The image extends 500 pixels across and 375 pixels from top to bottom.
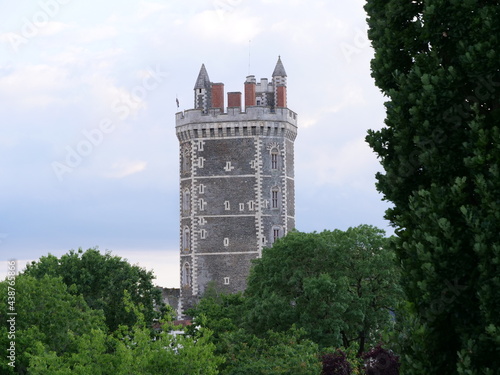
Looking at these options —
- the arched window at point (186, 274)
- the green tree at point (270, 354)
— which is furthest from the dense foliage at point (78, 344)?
the arched window at point (186, 274)

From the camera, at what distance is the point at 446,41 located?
15.9 m

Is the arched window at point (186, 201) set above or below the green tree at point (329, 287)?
above

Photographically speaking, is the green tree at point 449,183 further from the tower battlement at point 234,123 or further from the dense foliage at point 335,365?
the tower battlement at point 234,123

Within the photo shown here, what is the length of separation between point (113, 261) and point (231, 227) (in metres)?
29.8

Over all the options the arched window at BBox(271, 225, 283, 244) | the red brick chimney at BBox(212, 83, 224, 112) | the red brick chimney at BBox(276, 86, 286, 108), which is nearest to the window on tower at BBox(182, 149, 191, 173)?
the red brick chimney at BBox(212, 83, 224, 112)

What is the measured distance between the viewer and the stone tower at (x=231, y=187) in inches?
A: 3287

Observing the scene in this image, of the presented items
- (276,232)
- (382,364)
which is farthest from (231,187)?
(382,364)

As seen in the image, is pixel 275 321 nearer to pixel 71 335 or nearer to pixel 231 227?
pixel 71 335

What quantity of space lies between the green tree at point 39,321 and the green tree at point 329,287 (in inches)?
413

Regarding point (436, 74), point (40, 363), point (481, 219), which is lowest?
point (40, 363)

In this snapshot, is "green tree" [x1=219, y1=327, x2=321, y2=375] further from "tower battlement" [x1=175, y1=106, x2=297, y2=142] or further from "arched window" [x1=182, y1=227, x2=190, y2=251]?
"tower battlement" [x1=175, y1=106, x2=297, y2=142]

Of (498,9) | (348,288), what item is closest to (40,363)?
(348,288)

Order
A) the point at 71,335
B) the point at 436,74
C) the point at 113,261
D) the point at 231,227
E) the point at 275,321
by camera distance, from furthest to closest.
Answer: the point at 231,227 → the point at 113,261 → the point at 275,321 → the point at 71,335 → the point at 436,74

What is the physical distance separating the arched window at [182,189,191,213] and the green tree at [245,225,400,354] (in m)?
33.3
